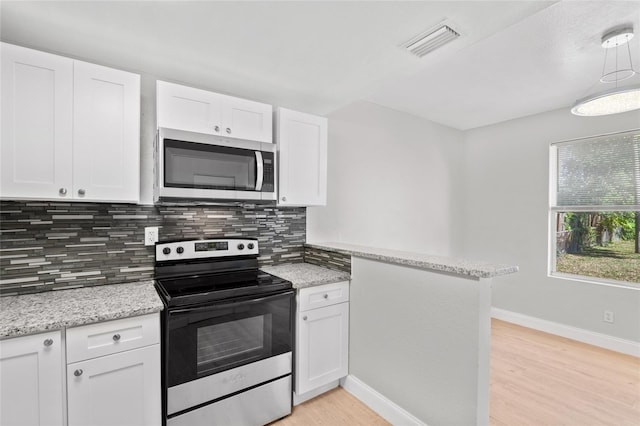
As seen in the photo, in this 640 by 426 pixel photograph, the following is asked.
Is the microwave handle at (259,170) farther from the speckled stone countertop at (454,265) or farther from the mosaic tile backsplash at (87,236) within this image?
the speckled stone countertop at (454,265)

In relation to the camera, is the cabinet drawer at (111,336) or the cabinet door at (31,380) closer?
the cabinet door at (31,380)

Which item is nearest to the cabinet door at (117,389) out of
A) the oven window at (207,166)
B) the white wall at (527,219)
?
the oven window at (207,166)

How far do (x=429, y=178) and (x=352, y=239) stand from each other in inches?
60.8

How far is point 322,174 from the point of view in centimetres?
254

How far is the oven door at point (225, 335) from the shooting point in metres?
1.63

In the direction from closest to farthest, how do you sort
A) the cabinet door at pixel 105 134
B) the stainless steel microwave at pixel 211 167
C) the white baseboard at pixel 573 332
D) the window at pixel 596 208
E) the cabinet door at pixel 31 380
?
the cabinet door at pixel 31 380, the cabinet door at pixel 105 134, the stainless steel microwave at pixel 211 167, the white baseboard at pixel 573 332, the window at pixel 596 208

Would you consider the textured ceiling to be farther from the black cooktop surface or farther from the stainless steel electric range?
the black cooktop surface

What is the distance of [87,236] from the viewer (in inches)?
75.1

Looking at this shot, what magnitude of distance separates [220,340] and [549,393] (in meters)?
2.48

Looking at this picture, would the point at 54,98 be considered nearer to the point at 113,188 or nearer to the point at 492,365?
the point at 113,188

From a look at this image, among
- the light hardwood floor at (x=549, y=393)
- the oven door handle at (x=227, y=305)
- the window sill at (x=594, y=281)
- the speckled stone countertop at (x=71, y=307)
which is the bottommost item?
the light hardwood floor at (x=549, y=393)

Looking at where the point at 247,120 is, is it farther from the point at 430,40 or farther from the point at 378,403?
the point at 378,403

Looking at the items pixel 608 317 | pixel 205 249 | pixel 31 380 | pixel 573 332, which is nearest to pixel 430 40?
pixel 205 249

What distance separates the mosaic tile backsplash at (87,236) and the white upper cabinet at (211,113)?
59 cm
